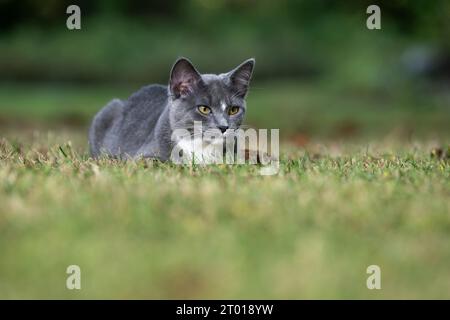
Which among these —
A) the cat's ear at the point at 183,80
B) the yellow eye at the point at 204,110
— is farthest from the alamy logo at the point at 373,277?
the cat's ear at the point at 183,80

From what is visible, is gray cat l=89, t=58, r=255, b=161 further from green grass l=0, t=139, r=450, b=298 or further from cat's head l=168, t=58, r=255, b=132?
green grass l=0, t=139, r=450, b=298

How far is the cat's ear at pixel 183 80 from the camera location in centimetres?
516

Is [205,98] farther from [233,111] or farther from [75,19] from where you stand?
[75,19]

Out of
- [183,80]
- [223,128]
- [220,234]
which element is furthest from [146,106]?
[220,234]

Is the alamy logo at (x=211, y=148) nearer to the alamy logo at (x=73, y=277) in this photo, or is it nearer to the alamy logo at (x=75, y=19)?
the alamy logo at (x=75, y=19)

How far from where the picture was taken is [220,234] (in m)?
3.17

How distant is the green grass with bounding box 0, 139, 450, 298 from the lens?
2.82 m

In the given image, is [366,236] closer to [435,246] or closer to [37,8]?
[435,246]

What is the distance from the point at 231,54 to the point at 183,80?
45.5ft

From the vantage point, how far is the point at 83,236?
313 centimetres

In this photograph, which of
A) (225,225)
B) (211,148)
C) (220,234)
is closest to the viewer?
(220,234)

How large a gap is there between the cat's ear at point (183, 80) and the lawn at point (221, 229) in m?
0.67

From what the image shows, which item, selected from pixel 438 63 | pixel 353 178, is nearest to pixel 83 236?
pixel 353 178
